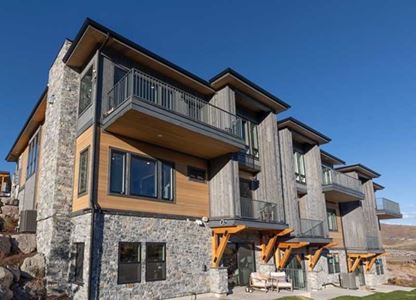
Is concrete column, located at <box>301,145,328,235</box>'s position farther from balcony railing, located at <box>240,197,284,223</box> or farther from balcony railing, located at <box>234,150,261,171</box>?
balcony railing, located at <box>234,150,261,171</box>

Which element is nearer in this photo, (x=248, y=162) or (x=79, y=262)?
(x=79, y=262)

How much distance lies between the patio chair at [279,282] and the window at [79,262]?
8.39 metres

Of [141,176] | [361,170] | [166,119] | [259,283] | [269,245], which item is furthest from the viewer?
[361,170]

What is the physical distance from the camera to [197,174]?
49.4 feet

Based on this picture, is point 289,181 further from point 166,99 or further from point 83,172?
point 83,172

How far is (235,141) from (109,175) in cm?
546

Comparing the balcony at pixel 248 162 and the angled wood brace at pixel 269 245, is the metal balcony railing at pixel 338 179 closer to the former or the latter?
the angled wood brace at pixel 269 245

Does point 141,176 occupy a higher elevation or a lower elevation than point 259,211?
higher

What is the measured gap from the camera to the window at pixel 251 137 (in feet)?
57.0

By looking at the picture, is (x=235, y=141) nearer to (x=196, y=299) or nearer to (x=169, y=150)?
(x=169, y=150)

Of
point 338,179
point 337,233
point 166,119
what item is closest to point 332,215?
point 337,233

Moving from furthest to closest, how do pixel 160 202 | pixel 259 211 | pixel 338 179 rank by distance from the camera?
1. pixel 338 179
2. pixel 259 211
3. pixel 160 202

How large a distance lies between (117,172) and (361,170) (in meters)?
21.6

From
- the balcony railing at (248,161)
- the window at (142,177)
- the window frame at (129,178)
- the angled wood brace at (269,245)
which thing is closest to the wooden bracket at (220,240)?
the window frame at (129,178)
